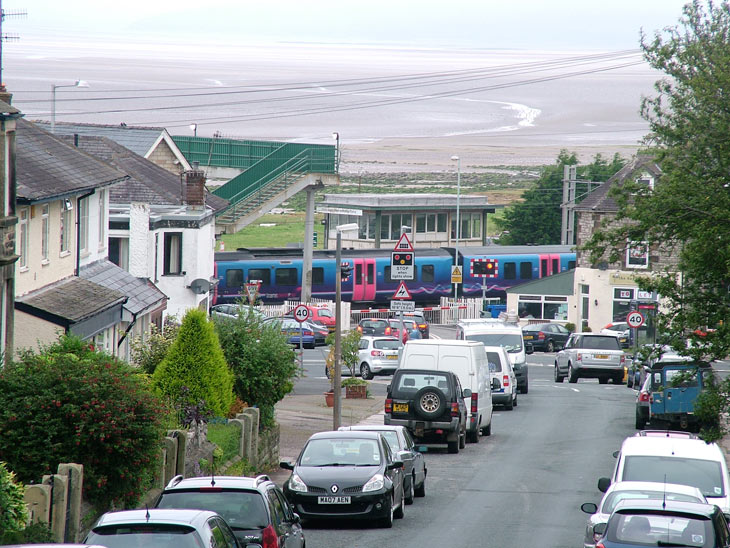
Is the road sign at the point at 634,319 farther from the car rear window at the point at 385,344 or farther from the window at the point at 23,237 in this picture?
the window at the point at 23,237

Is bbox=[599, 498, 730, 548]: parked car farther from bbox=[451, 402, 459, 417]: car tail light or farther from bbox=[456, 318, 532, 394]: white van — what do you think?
bbox=[456, 318, 532, 394]: white van

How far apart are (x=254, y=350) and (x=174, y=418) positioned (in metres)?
5.76

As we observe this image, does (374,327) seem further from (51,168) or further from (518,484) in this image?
(518,484)

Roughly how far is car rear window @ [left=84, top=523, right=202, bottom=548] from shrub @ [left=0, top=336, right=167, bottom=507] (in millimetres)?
4521

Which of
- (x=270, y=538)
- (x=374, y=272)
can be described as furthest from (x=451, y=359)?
(x=374, y=272)

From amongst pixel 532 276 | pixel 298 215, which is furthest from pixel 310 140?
pixel 532 276

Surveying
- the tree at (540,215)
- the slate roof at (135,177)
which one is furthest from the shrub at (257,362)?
the tree at (540,215)

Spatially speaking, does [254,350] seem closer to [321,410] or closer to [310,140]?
[321,410]

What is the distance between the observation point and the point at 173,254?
4038 cm

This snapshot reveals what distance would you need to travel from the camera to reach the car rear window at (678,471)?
15.6 m

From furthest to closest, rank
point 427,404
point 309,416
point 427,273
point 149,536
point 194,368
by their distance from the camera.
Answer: point 427,273 < point 309,416 < point 427,404 < point 194,368 < point 149,536

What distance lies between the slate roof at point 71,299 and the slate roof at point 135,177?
10.3 m

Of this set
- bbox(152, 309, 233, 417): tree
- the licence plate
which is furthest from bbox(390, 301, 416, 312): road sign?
the licence plate

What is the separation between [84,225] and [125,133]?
19.2 metres
